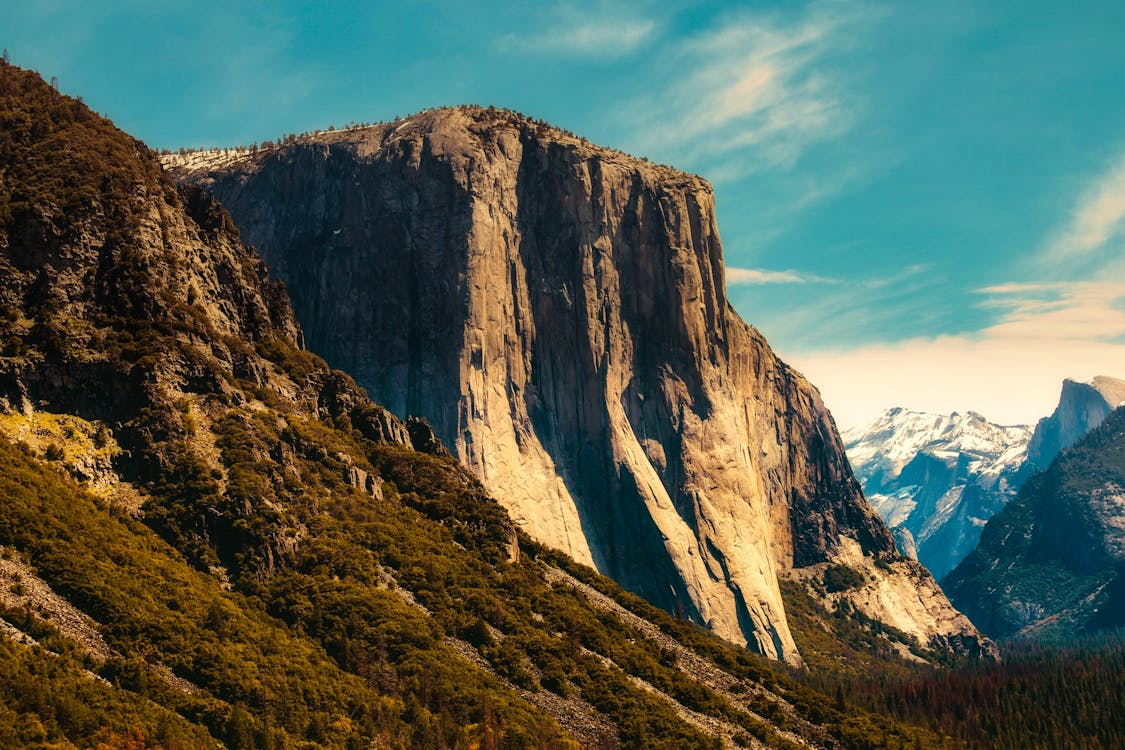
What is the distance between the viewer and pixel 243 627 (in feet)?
370

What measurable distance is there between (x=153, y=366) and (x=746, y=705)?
76.5 metres

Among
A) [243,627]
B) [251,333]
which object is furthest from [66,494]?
[251,333]

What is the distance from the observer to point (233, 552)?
125m

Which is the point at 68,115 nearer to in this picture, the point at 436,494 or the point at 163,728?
the point at 436,494

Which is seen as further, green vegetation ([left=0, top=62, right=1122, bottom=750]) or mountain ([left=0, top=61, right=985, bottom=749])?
green vegetation ([left=0, top=62, right=1122, bottom=750])

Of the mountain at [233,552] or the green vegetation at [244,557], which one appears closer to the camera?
the mountain at [233,552]

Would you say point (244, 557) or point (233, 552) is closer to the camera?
point (244, 557)

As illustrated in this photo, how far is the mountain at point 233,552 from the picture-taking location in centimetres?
10144

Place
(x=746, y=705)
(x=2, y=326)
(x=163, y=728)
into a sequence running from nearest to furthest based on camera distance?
(x=163, y=728) < (x=2, y=326) < (x=746, y=705)

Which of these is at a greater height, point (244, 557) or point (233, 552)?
point (233, 552)

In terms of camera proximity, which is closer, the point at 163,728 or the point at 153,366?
the point at 163,728

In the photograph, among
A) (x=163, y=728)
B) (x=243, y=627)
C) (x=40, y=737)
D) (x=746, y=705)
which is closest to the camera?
(x=40, y=737)

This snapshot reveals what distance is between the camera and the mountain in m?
101

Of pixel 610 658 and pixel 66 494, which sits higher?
pixel 66 494
